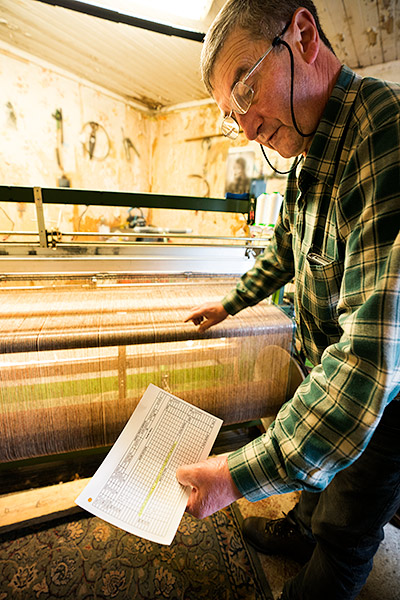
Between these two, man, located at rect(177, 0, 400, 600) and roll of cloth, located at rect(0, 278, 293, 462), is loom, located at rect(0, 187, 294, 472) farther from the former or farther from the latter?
man, located at rect(177, 0, 400, 600)

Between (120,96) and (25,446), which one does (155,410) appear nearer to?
(25,446)

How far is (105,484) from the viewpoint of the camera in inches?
31.5

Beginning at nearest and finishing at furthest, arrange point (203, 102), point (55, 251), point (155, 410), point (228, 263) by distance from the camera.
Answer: point (155, 410)
point (55, 251)
point (228, 263)
point (203, 102)

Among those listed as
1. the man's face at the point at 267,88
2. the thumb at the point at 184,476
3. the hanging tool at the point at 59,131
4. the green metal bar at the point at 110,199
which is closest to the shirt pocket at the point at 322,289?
the man's face at the point at 267,88

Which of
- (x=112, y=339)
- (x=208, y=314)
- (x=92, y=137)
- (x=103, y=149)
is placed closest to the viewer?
(x=112, y=339)

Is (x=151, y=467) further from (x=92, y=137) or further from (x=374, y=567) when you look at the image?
(x=92, y=137)

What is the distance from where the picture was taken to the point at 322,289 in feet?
2.63

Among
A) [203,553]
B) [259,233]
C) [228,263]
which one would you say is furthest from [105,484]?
[259,233]

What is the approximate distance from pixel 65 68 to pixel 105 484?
438cm

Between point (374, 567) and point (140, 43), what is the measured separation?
3981mm

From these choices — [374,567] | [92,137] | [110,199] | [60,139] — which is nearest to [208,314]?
[110,199]

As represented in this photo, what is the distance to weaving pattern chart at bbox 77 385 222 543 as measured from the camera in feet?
2.44

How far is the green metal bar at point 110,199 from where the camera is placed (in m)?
1.12

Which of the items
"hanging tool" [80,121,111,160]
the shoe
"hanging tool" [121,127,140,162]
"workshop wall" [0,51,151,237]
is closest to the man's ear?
the shoe
